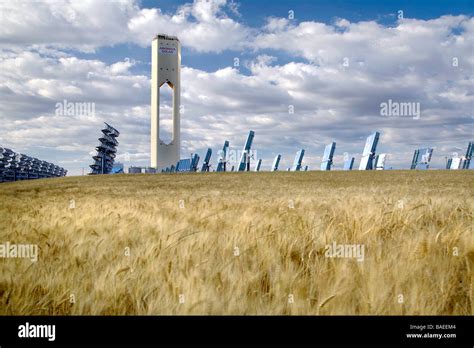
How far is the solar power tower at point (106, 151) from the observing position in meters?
58.4

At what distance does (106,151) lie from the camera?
6228 centimetres

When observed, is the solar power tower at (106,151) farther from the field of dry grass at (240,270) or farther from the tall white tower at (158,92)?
the field of dry grass at (240,270)

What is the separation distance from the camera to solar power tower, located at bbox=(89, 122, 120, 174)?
5839 centimetres

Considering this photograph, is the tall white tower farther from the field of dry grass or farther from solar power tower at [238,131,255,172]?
the field of dry grass

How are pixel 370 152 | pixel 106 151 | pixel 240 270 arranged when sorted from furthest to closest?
pixel 106 151 < pixel 370 152 < pixel 240 270

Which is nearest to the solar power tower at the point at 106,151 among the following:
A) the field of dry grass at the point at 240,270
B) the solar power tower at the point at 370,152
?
the solar power tower at the point at 370,152

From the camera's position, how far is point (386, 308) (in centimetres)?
186

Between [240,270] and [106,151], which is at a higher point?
[106,151]

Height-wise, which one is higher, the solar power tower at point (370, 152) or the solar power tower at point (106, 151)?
the solar power tower at point (106, 151)

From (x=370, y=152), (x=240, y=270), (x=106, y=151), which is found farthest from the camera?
(x=106, y=151)

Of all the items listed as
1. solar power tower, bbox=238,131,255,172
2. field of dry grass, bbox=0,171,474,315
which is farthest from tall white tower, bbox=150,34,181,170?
field of dry grass, bbox=0,171,474,315

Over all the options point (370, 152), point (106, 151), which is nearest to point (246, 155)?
point (370, 152)

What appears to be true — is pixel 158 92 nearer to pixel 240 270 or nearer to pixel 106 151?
pixel 106 151
